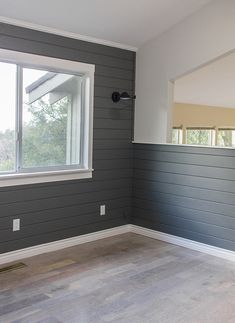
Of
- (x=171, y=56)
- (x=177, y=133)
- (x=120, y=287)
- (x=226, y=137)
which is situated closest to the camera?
(x=120, y=287)

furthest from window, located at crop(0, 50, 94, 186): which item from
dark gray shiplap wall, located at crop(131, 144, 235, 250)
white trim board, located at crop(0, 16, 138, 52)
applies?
dark gray shiplap wall, located at crop(131, 144, 235, 250)

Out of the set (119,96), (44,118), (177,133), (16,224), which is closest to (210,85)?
(177,133)

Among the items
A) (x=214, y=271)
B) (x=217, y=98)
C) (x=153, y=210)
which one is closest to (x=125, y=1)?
(x=153, y=210)

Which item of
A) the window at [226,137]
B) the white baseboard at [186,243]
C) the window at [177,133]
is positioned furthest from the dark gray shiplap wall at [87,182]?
the window at [226,137]

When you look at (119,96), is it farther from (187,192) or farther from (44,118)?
(187,192)

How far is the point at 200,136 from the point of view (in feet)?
27.1

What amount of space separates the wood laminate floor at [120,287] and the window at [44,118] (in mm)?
905

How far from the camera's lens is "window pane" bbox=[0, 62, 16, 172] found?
3850 millimetres

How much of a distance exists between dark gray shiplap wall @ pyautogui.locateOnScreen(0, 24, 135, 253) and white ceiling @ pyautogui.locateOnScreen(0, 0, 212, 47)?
0.51 feet

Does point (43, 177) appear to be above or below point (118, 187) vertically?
above

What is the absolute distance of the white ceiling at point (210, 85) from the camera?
18.0ft

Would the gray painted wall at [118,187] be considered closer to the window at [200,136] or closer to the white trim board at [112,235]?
the white trim board at [112,235]

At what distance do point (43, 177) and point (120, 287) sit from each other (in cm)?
142

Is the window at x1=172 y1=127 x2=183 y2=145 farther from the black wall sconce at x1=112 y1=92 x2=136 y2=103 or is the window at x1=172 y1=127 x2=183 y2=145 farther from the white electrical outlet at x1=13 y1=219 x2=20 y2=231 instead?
the white electrical outlet at x1=13 y1=219 x2=20 y2=231
